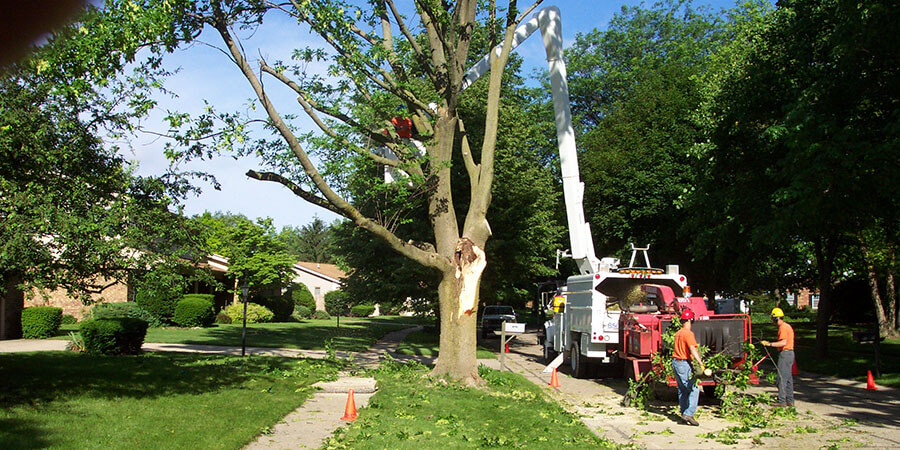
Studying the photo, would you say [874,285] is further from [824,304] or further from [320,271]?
[320,271]

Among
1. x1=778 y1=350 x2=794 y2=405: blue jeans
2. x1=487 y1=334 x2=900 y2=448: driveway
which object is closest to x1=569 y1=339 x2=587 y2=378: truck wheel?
x1=487 y1=334 x2=900 y2=448: driveway

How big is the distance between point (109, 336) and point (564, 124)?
42.4 ft

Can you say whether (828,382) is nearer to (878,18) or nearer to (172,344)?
(878,18)

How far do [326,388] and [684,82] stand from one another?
24103 mm

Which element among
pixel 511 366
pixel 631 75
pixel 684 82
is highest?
pixel 631 75

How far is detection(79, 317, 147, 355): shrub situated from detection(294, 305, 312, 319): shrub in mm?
37105

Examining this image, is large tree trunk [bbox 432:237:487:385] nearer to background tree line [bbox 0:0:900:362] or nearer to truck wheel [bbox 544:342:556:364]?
background tree line [bbox 0:0:900:362]

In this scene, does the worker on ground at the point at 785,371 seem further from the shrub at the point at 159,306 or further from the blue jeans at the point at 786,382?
the shrub at the point at 159,306

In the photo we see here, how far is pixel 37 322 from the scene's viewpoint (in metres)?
24.5

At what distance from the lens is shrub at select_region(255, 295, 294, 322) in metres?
46.5

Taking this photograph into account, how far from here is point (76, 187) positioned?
37.6 ft

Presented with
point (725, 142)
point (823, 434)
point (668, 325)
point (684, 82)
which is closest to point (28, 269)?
point (668, 325)

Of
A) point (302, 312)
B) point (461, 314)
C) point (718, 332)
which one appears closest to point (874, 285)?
point (718, 332)

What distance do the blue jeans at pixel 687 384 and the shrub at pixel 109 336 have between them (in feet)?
45.9
